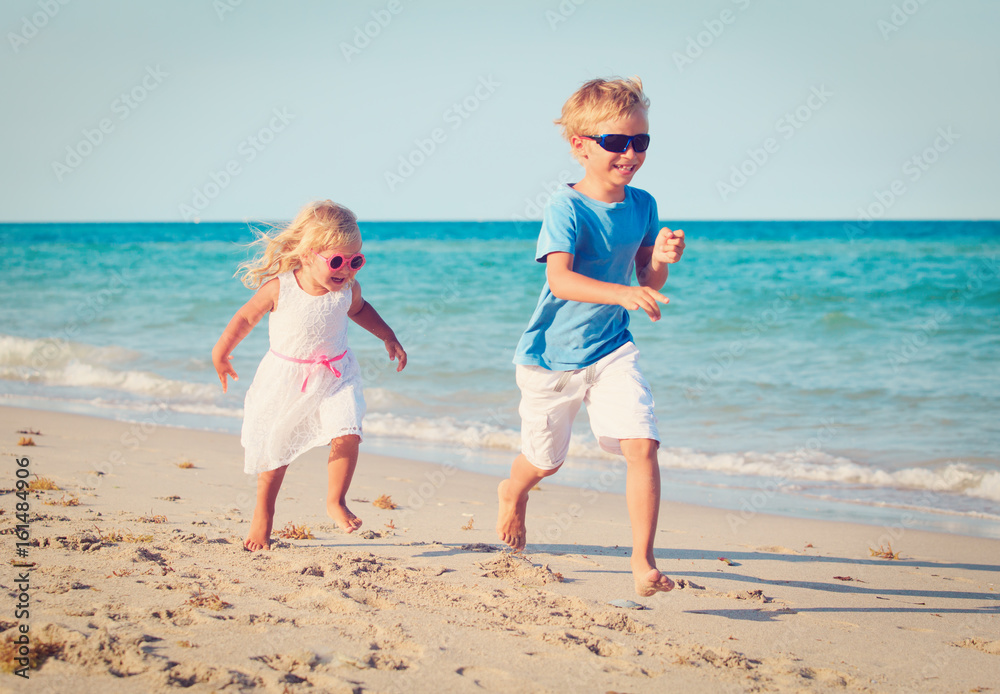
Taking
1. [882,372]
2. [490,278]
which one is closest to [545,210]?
[882,372]

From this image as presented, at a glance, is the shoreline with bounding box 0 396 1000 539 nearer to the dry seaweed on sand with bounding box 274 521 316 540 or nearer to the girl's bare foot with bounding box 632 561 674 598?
the dry seaweed on sand with bounding box 274 521 316 540

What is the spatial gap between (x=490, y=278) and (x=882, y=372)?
12772 mm

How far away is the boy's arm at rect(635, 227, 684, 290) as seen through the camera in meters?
2.87

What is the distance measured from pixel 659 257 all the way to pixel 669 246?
0.25 feet

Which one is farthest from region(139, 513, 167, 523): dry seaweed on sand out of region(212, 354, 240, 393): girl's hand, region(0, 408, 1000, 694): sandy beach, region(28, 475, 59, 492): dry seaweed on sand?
region(212, 354, 240, 393): girl's hand

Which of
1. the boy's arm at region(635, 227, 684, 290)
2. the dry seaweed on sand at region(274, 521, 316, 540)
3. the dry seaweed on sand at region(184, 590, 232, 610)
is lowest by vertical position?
the dry seaweed on sand at region(274, 521, 316, 540)

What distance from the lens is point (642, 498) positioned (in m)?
2.90

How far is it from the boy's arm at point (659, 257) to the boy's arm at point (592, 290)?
219 mm

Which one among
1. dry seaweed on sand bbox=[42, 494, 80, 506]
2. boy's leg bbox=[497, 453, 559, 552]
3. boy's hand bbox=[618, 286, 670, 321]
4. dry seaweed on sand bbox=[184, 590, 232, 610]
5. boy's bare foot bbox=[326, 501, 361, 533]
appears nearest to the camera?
boy's hand bbox=[618, 286, 670, 321]

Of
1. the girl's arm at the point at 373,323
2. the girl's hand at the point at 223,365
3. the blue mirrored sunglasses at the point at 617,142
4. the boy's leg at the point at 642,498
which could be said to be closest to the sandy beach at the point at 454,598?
the boy's leg at the point at 642,498

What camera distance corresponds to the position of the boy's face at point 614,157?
9.86 feet

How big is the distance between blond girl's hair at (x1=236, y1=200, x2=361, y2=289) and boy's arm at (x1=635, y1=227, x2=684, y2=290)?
4.12ft

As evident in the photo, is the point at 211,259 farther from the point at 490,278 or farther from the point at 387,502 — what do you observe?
the point at 387,502

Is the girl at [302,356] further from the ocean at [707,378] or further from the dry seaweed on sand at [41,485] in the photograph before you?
the ocean at [707,378]
